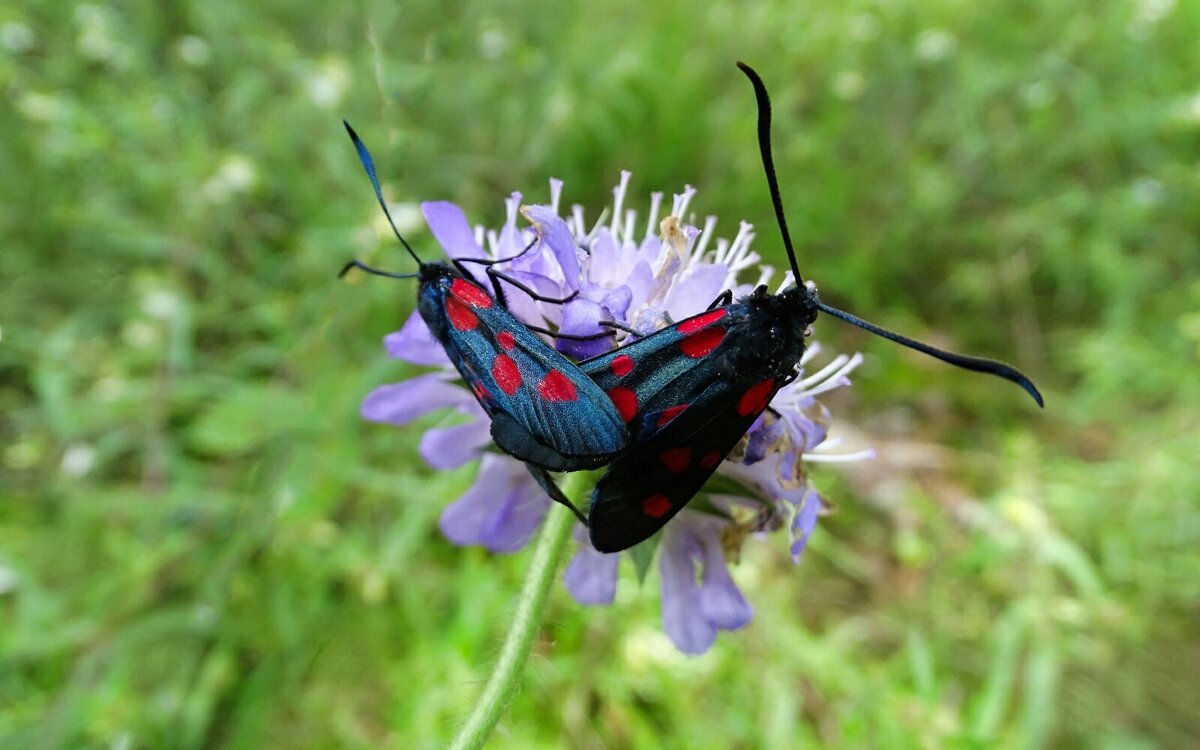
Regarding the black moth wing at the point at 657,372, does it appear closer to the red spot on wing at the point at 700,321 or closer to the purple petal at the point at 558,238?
the red spot on wing at the point at 700,321

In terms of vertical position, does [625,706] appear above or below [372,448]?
below

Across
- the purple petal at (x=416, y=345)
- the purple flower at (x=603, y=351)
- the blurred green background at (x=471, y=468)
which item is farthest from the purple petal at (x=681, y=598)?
the purple petal at (x=416, y=345)

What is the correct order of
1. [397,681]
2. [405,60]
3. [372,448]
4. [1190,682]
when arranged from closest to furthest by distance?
[397,681] → [372,448] → [1190,682] → [405,60]

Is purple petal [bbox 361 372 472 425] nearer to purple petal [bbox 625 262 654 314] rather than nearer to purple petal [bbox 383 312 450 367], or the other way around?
purple petal [bbox 383 312 450 367]

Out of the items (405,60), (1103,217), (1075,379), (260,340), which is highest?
(405,60)

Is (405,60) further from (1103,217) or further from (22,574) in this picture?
(1103,217)

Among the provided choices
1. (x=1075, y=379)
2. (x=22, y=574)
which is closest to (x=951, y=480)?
(x=1075, y=379)

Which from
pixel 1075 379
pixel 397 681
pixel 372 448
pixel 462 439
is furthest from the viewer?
pixel 1075 379
